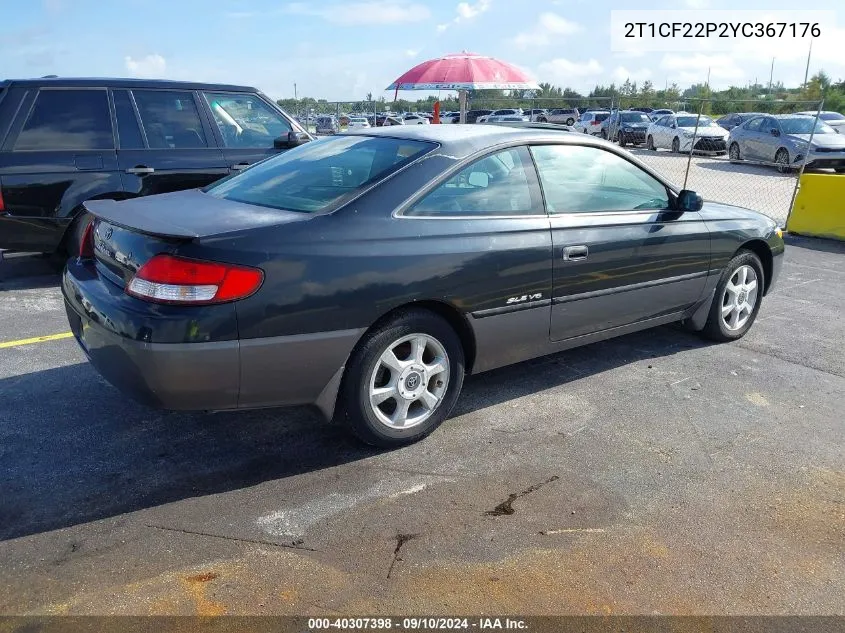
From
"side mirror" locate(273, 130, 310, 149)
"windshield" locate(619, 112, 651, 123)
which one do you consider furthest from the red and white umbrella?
"windshield" locate(619, 112, 651, 123)

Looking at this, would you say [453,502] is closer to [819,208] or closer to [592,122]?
[819,208]

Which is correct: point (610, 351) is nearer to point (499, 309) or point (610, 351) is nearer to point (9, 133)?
point (499, 309)

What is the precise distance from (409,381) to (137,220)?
1458 millimetres

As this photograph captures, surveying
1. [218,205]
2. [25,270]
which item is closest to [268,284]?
[218,205]

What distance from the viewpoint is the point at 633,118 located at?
102 feet

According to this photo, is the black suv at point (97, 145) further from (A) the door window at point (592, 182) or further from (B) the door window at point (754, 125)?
(B) the door window at point (754, 125)

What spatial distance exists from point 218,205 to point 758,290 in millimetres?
4045

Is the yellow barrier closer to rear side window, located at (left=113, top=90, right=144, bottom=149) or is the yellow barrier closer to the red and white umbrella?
the red and white umbrella

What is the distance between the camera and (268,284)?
2.96 m

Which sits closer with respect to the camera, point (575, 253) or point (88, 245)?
point (88, 245)

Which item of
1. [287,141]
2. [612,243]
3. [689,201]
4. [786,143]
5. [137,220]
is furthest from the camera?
[786,143]

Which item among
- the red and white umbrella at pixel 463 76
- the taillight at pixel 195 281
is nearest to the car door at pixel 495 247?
the taillight at pixel 195 281

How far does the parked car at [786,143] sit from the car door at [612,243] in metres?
16.0

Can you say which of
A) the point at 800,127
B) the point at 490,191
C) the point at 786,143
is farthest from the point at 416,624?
the point at 800,127
